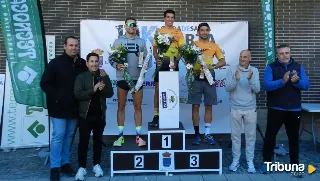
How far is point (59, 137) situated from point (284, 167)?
137 inches

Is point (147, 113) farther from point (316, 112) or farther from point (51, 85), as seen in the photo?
point (316, 112)

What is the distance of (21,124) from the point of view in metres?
7.25

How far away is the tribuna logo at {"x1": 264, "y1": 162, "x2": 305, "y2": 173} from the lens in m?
5.64

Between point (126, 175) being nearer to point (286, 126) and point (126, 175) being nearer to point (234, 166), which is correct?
point (234, 166)

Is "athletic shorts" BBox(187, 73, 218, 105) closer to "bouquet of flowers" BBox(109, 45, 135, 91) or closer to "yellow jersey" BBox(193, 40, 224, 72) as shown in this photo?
"yellow jersey" BBox(193, 40, 224, 72)

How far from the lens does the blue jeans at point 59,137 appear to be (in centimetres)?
530

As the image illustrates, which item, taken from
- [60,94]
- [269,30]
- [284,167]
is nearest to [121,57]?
[60,94]

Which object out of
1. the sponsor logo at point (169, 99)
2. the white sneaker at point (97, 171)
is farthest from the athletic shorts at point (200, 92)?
the white sneaker at point (97, 171)

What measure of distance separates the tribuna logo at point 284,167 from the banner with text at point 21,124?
4302 millimetres

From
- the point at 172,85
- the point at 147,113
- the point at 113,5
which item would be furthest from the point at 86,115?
the point at 113,5

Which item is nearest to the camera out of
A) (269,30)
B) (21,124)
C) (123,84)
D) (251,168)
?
(251,168)

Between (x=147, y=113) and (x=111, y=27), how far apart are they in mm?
1882

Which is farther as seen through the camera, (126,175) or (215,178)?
(126,175)

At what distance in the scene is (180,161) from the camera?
5566mm
